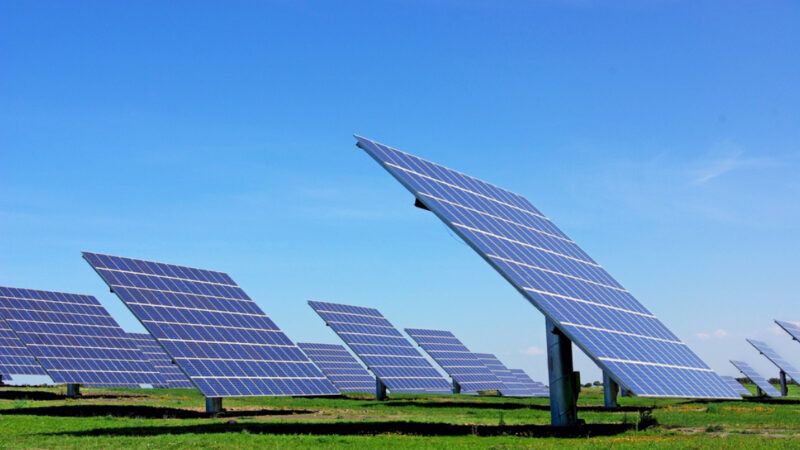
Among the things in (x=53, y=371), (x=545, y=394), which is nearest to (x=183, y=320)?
(x=53, y=371)

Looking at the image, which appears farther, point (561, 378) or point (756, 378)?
point (756, 378)

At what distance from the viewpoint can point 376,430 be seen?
2781cm

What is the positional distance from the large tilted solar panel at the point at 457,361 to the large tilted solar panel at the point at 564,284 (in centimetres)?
2848

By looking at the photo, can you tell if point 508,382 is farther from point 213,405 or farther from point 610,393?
point 213,405

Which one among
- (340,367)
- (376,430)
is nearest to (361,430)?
(376,430)

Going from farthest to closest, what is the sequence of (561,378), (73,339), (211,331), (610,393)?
(73,339) < (610,393) < (211,331) < (561,378)

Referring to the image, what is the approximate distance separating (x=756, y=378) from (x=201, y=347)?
56.7 m

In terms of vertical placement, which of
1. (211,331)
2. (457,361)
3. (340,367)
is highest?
(211,331)

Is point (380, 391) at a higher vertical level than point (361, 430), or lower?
higher

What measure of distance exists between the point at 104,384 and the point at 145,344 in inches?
1435

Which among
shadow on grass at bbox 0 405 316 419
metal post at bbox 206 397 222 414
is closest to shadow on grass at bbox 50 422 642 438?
metal post at bbox 206 397 222 414

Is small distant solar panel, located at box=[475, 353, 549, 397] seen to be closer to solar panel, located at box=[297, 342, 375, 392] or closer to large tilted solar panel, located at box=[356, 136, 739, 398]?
solar panel, located at box=[297, 342, 375, 392]

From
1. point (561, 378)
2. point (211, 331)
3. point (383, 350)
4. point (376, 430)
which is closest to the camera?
point (561, 378)

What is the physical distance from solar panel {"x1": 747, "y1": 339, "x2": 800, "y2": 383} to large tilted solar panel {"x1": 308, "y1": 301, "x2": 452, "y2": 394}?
125 feet
